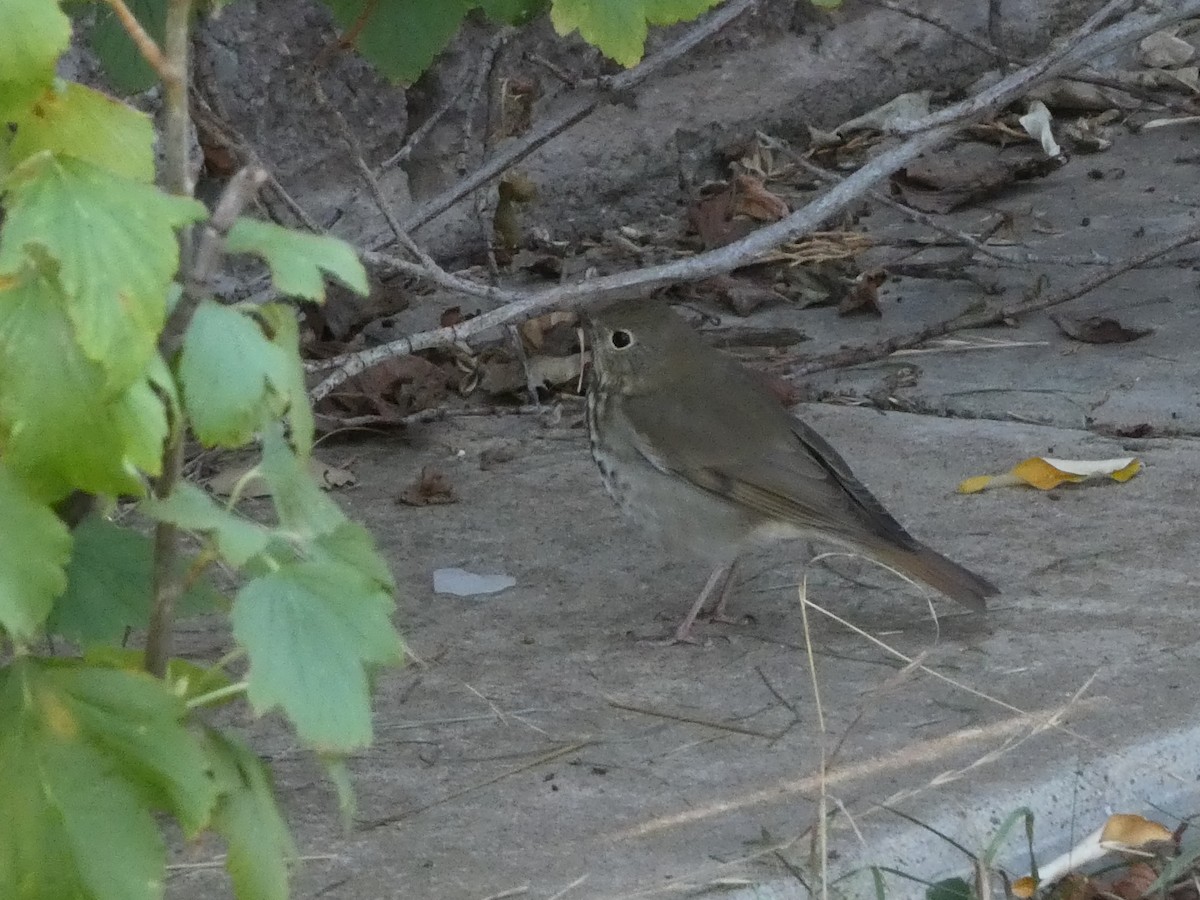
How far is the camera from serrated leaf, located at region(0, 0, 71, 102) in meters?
1.22

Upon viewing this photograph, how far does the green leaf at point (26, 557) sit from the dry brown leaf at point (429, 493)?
222cm

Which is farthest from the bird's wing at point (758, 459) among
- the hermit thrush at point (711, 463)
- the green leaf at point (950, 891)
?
the green leaf at point (950, 891)

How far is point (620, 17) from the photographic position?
2.25 meters

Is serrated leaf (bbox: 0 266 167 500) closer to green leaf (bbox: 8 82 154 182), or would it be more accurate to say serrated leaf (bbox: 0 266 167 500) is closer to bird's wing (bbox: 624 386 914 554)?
green leaf (bbox: 8 82 154 182)

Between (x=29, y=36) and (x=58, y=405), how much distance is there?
259 millimetres

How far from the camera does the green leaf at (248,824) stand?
4.94ft

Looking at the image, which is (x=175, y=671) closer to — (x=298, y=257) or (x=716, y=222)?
(x=298, y=257)

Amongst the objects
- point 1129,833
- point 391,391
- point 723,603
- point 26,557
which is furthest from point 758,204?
point 26,557

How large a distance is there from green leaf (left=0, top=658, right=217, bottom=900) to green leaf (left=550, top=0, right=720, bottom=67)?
3.72ft

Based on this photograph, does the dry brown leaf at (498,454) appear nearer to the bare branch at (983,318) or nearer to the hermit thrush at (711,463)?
the hermit thrush at (711,463)

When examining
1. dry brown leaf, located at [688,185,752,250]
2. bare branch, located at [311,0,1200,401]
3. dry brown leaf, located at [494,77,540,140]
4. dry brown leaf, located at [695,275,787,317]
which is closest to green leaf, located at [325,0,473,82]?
bare branch, located at [311,0,1200,401]

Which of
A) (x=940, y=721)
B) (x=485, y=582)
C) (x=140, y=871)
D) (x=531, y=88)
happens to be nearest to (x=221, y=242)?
(x=140, y=871)

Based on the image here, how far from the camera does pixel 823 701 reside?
262cm

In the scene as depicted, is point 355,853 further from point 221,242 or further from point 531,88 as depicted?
point 531,88
